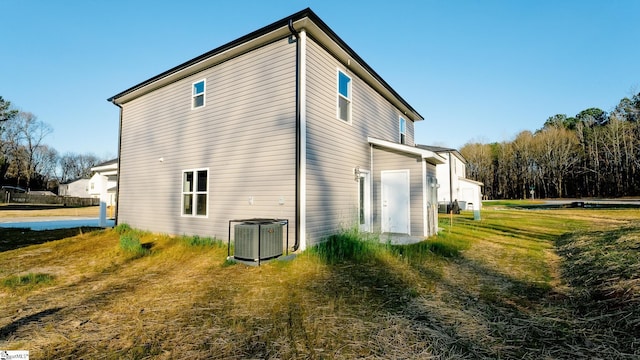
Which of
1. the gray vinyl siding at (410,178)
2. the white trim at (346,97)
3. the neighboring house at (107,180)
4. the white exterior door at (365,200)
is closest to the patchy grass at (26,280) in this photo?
the white trim at (346,97)

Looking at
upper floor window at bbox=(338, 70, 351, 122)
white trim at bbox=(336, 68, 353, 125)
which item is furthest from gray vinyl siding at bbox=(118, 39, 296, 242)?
upper floor window at bbox=(338, 70, 351, 122)

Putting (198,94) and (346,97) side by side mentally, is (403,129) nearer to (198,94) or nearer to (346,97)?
(346,97)

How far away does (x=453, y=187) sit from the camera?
2322cm

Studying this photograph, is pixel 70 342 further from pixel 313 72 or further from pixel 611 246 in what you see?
pixel 611 246

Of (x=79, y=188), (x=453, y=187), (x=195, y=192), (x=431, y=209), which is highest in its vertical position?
(x=79, y=188)

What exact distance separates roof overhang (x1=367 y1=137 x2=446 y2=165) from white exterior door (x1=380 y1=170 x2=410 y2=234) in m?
0.69

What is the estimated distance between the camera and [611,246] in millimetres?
6227

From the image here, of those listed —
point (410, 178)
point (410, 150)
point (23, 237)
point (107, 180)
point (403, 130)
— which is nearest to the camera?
point (410, 150)

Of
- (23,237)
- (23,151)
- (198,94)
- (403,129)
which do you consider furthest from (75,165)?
(403,129)

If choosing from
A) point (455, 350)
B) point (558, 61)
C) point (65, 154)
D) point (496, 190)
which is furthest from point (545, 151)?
point (65, 154)

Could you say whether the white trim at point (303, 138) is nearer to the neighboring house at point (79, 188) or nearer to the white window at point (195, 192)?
the white window at point (195, 192)

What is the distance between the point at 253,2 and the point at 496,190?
180 feet

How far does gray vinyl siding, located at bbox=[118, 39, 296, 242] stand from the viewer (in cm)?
728

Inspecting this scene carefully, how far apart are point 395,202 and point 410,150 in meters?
1.79
